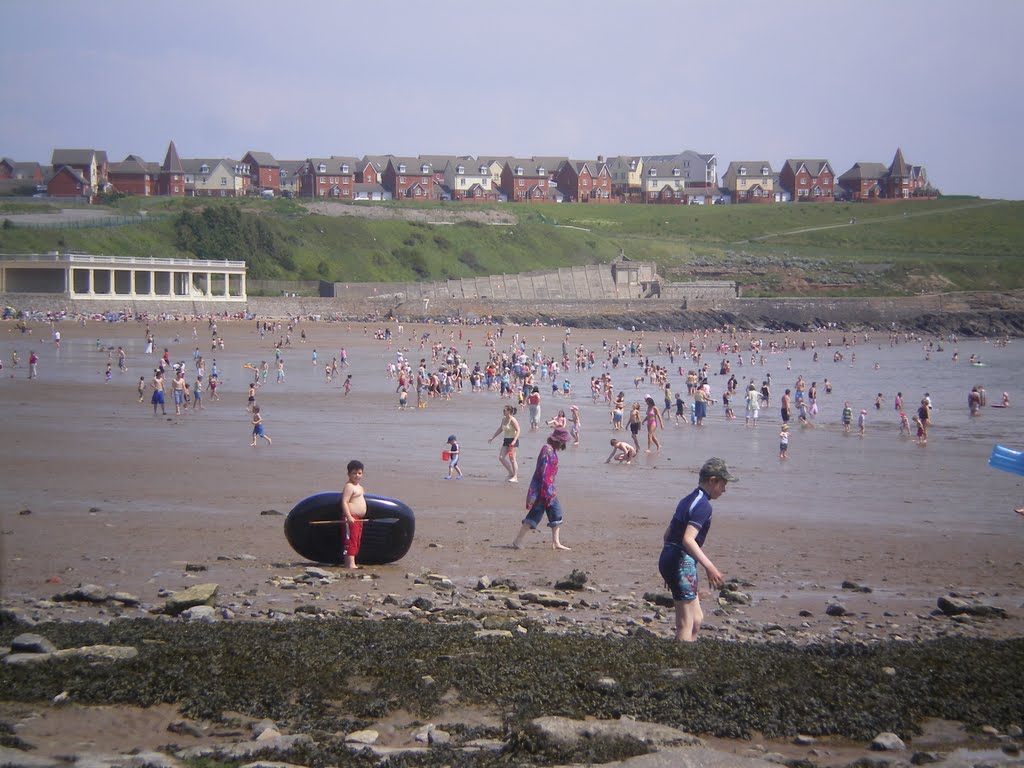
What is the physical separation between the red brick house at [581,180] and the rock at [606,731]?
132m

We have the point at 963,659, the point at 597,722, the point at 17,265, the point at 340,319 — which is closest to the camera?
the point at 597,722

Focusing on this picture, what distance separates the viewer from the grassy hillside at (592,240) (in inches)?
3169

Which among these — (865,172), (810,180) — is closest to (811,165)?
(810,180)

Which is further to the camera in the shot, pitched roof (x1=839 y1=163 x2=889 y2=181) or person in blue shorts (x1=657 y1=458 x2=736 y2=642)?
pitched roof (x1=839 y1=163 x2=889 y2=181)

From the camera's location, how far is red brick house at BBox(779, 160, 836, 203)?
467ft

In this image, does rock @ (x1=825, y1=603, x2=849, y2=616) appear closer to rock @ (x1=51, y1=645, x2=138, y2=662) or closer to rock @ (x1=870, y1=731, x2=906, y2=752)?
rock @ (x1=870, y1=731, x2=906, y2=752)

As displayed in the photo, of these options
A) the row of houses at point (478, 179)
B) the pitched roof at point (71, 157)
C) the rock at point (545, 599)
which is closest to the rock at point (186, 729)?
the rock at point (545, 599)

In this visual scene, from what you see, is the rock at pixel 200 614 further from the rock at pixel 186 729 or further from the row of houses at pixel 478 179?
the row of houses at pixel 478 179

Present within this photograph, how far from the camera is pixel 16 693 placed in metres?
5.71

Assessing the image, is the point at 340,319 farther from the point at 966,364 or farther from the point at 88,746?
the point at 88,746

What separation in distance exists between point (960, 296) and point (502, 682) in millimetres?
97599

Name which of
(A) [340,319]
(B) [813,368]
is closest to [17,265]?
(A) [340,319]

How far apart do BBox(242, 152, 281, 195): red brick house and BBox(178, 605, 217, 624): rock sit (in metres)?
119

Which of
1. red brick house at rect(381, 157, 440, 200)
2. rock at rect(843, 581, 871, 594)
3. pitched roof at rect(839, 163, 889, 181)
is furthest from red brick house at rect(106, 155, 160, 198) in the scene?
rock at rect(843, 581, 871, 594)
